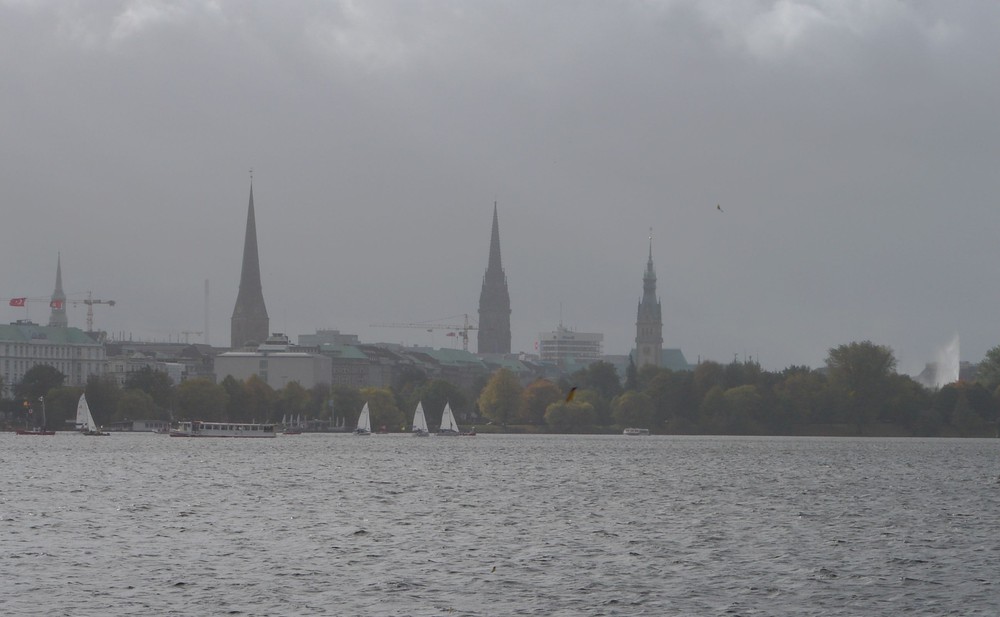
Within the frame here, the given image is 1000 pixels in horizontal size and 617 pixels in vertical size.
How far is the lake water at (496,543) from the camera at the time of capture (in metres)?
41.2

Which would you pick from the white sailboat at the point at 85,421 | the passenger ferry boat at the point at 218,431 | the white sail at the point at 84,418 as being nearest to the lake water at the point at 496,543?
the white sailboat at the point at 85,421

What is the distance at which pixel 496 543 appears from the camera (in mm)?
53219

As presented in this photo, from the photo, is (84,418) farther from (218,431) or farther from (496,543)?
(496,543)

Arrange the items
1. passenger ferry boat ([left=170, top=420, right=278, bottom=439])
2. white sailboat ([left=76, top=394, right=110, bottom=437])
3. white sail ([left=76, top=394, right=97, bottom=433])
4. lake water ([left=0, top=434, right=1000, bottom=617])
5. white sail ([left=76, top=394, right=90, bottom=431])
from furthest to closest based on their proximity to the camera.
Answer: passenger ferry boat ([left=170, top=420, right=278, bottom=439]) → white sail ([left=76, top=394, right=90, bottom=431]) → white sail ([left=76, top=394, right=97, bottom=433]) → white sailboat ([left=76, top=394, right=110, bottom=437]) → lake water ([left=0, top=434, right=1000, bottom=617])

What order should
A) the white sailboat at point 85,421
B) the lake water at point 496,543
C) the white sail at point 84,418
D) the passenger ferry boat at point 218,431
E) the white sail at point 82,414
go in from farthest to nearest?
1. the passenger ferry boat at point 218,431
2. the white sail at point 82,414
3. the white sail at point 84,418
4. the white sailboat at point 85,421
5. the lake water at point 496,543

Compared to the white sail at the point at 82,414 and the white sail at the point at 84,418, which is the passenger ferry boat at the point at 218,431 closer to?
the white sail at the point at 84,418

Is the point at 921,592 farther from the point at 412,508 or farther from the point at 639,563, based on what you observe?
the point at 412,508

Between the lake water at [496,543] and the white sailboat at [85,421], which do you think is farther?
the white sailboat at [85,421]

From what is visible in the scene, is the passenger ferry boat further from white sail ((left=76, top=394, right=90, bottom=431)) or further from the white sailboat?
white sail ((left=76, top=394, right=90, bottom=431))

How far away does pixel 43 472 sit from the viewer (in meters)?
96.4

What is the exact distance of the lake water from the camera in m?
41.2

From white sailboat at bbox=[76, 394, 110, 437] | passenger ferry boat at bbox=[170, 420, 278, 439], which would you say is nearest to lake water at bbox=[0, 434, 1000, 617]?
white sailboat at bbox=[76, 394, 110, 437]

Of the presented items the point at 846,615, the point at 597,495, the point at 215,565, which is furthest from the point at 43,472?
the point at 846,615

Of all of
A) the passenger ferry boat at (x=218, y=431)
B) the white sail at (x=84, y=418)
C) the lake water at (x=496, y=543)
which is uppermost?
the white sail at (x=84, y=418)
